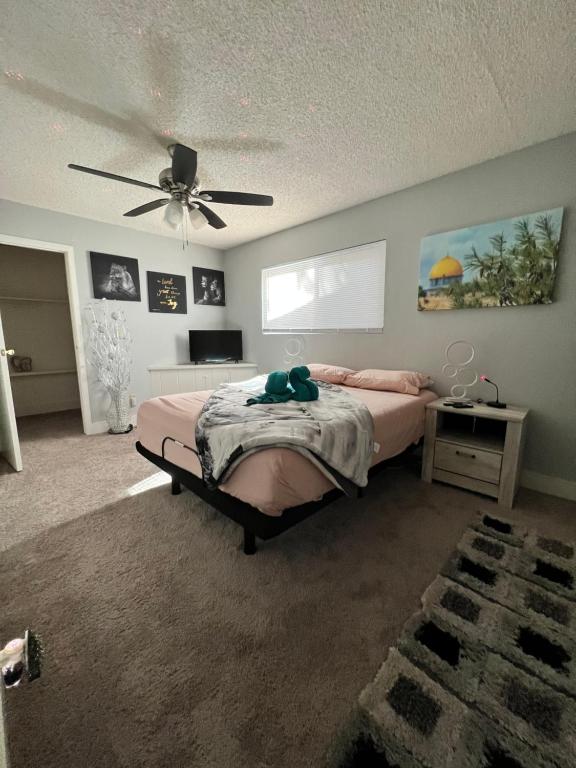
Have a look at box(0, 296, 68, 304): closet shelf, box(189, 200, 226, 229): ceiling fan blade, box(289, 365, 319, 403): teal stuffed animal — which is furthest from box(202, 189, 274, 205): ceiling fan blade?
box(0, 296, 68, 304): closet shelf

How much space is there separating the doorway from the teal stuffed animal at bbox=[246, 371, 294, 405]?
10.5 ft

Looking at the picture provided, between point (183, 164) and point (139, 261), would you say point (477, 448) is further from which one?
point (139, 261)

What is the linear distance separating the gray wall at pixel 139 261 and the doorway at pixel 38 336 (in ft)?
2.69

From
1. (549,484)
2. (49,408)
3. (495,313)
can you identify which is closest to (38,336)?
(49,408)

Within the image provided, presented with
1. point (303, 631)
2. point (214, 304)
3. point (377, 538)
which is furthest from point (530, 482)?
point (214, 304)

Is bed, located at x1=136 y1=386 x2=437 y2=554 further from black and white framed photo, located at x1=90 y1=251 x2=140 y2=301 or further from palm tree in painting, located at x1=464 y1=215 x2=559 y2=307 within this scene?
black and white framed photo, located at x1=90 y1=251 x2=140 y2=301

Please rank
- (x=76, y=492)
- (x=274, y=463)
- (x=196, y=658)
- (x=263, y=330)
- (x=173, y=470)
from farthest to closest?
(x=263, y=330) → (x=76, y=492) → (x=173, y=470) → (x=274, y=463) → (x=196, y=658)

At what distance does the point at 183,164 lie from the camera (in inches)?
74.6

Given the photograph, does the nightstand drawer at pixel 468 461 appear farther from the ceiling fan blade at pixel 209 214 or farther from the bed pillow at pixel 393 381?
the ceiling fan blade at pixel 209 214

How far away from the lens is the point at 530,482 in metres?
2.35

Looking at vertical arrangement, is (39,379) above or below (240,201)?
below

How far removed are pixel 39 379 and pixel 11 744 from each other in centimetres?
490

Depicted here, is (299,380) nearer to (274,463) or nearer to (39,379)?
(274,463)

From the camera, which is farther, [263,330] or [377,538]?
[263,330]
